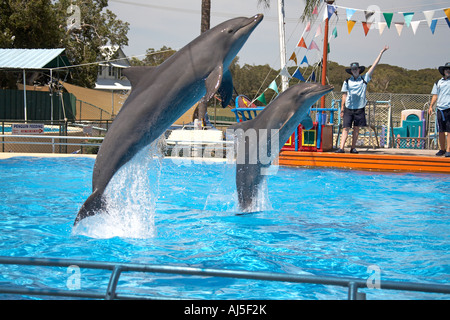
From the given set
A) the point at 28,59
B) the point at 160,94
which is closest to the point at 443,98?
the point at 160,94

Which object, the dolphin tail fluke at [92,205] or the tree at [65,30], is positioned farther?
the tree at [65,30]

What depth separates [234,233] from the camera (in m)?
5.66

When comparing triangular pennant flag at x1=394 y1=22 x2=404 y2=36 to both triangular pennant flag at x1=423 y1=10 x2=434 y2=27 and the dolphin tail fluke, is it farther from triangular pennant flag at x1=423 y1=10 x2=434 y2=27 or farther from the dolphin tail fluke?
the dolphin tail fluke

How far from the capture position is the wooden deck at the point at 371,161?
414 inches

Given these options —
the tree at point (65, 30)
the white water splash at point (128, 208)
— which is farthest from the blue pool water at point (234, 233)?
the tree at point (65, 30)

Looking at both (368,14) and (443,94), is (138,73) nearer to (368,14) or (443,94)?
(443,94)

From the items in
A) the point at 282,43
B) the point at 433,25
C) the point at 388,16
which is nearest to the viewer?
the point at 433,25

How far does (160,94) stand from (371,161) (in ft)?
23.9

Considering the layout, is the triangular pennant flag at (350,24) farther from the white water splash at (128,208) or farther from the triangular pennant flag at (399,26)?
the white water splash at (128,208)

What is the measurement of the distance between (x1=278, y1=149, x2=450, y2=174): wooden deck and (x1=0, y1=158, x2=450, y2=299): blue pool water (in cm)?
127

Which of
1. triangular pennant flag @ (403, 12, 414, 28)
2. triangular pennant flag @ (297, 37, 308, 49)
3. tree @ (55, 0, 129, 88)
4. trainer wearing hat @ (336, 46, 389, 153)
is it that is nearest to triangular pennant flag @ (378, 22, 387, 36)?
triangular pennant flag @ (403, 12, 414, 28)

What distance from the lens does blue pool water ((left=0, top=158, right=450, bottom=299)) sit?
3885 mm

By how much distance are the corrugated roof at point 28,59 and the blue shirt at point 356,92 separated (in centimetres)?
1368
